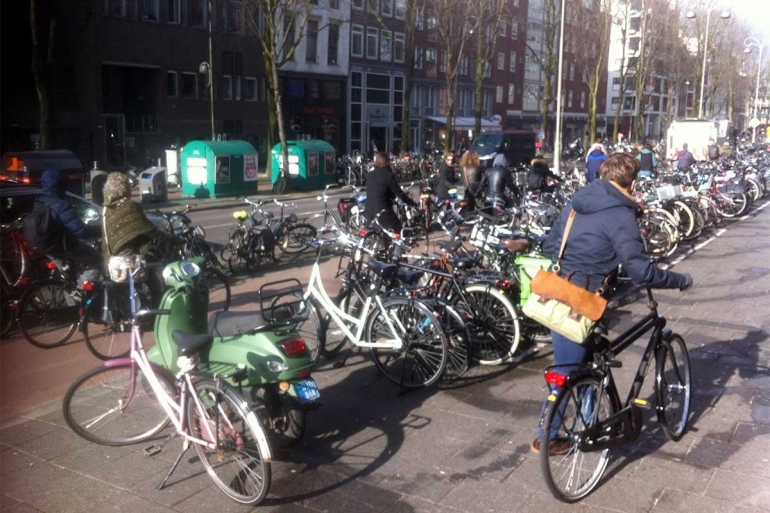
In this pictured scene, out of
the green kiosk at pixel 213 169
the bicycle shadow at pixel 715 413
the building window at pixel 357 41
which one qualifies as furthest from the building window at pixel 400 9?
the bicycle shadow at pixel 715 413

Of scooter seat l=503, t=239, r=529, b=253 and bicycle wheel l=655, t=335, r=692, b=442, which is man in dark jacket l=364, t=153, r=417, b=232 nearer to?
scooter seat l=503, t=239, r=529, b=253

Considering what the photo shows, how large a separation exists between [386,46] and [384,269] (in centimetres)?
4454

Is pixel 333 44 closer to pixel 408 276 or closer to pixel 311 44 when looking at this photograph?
pixel 311 44

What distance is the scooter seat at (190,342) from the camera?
4.10 m

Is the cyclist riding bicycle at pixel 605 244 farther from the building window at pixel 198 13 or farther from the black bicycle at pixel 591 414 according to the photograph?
the building window at pixel 198 13

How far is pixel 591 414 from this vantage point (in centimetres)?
419

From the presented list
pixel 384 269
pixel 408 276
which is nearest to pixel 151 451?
pixel 384 269

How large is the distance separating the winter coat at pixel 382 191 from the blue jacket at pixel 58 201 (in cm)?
403

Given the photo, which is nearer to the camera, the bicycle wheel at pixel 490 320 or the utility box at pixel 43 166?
the bicycle wheel at pixel 490 320

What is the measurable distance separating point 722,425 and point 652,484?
118 centimetres

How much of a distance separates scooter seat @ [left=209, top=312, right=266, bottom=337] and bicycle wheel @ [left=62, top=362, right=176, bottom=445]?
43 centimetres

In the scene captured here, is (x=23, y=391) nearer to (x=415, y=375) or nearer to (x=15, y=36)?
(x=415, y=375)

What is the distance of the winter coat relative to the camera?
34.1 ft

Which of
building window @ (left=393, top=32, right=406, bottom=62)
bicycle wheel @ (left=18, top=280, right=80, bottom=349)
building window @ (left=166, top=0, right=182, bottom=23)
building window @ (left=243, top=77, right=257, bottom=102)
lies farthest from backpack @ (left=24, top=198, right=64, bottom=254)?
building window @ (left=393, top=32, right=406, bottom=62)
